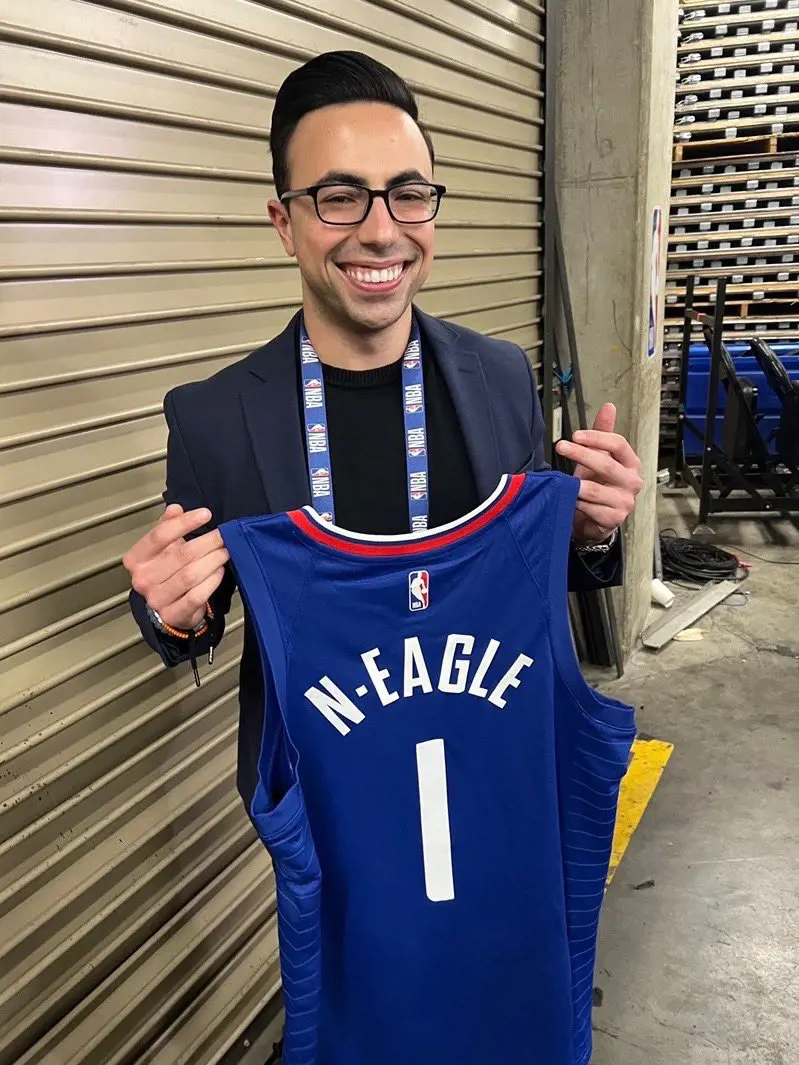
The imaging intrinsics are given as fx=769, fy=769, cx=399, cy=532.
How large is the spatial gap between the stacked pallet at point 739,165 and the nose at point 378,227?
20.6 feet

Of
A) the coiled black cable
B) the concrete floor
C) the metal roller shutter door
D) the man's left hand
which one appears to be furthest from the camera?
the coiled black cable

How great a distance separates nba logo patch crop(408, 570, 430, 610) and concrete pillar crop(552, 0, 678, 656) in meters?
2.85

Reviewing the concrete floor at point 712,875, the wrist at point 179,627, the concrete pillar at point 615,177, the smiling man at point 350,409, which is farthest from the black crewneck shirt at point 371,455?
the concrete pillar at point 615,177

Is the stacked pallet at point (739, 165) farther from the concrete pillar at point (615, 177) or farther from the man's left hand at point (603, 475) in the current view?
the man's left hand at point (603, 475)

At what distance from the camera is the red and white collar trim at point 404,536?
3.24 feet

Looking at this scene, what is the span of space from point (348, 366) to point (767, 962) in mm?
2145

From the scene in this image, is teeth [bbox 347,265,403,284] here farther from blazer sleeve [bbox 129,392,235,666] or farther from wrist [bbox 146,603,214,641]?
wrist [bbox 146,603,214,641]

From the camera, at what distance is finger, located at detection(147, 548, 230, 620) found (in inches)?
37.5

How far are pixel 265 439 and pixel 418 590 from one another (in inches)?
13.5

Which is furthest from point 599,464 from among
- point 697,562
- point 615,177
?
point 697,562

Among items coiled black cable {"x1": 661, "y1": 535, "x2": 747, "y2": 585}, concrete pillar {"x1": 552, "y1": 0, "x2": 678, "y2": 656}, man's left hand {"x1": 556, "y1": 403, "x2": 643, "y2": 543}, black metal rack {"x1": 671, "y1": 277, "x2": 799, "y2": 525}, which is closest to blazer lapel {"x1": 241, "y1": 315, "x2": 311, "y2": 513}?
man's left hand {"x1": 556, "y1": 403, "x2": 643, "y2": 543}

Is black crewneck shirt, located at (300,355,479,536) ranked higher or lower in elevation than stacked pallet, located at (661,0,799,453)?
lower

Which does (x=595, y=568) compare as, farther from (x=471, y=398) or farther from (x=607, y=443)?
(x=471, y=398)

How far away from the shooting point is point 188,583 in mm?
958
